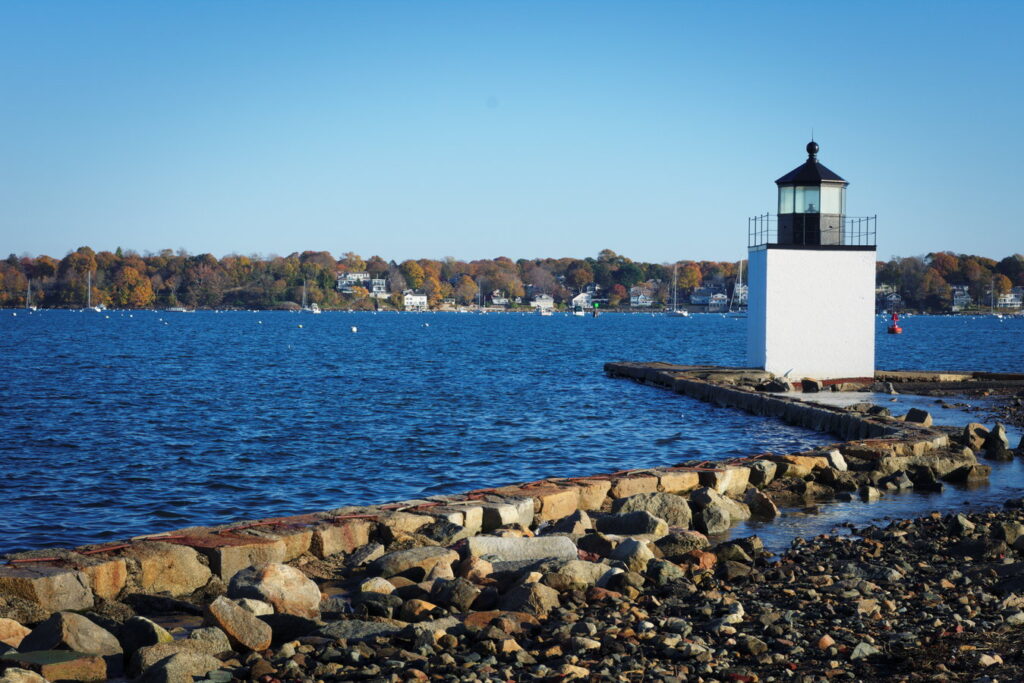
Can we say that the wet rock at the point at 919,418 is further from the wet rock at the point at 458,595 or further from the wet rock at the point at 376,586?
the wet rock at the point at 376,586

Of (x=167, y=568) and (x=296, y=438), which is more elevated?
(x=167, y=568)

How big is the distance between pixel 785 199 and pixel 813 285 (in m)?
2.57

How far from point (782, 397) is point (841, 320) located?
160 inches

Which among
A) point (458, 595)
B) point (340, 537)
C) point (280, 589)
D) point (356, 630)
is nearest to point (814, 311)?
point (340, 537)

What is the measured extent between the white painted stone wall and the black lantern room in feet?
1.77

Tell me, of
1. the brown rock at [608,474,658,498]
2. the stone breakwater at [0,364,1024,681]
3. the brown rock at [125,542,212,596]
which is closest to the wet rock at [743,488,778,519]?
the stone breakwater at [0,364,1024,681]

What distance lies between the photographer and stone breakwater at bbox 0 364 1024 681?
6137 millimetres

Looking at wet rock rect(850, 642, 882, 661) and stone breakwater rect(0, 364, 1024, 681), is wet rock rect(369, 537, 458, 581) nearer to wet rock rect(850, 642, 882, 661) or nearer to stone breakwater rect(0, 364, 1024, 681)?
stone breakwater rect(0, 364, 1024, 681)

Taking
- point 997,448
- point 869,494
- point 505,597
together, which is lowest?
point 869,494

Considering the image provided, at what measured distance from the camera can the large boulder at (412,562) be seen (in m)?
8.42

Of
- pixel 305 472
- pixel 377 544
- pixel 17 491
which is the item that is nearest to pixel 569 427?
pixel 305 472

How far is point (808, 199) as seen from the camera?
2681 centimetres

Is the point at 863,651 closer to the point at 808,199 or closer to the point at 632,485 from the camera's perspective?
the point at 632,485

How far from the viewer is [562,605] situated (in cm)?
743
